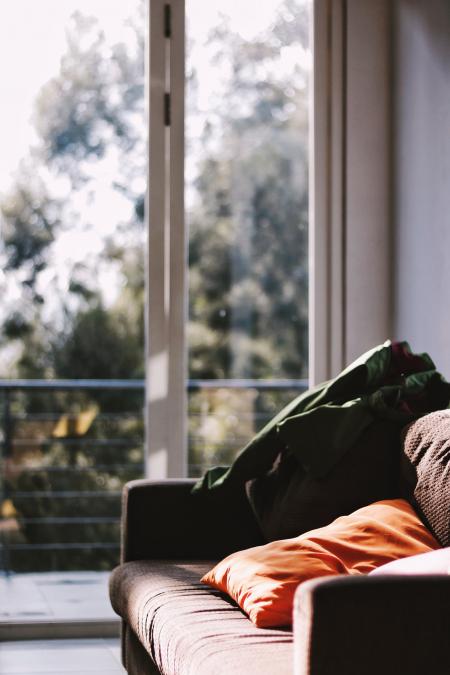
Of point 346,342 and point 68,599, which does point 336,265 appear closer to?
point 346,342

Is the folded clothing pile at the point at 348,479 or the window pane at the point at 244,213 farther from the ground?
the window pane at the point at 244,213

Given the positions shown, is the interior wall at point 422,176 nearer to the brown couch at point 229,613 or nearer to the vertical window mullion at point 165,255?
the vertical window mullion at point 165,255

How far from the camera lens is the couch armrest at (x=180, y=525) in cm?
282

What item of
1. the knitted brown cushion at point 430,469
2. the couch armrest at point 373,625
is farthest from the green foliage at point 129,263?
the couch armrest at point 373,625

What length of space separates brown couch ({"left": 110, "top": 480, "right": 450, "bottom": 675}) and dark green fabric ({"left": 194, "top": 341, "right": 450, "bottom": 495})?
0.14 m

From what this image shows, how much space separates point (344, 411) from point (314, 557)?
64cm

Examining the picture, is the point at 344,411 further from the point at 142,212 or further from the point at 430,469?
the point at 142,212

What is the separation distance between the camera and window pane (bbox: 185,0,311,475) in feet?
12.3

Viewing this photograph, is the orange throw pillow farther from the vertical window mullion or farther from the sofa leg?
the vertical window mullion

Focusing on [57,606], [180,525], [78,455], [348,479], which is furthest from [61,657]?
[348,479]

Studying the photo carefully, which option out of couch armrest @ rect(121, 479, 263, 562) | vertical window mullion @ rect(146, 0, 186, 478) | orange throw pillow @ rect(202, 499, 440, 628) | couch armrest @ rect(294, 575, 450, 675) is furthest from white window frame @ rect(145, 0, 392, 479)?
couch armrest @ rect(294, 575, 450, 675)

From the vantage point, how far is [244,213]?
379 cm

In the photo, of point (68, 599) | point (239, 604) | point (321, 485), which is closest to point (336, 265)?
point (321, 485)

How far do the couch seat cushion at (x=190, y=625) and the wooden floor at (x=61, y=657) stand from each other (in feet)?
1.98
